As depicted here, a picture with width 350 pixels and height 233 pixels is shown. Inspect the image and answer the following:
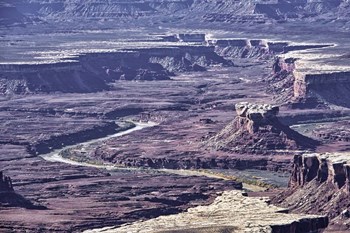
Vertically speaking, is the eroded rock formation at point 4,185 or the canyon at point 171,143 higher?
the eroded rock formation at point 4,185

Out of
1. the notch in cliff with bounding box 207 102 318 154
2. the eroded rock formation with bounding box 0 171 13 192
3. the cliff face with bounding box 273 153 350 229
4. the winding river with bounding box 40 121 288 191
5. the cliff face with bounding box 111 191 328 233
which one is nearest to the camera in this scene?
the cliff face with bounding box 111 191 328 233

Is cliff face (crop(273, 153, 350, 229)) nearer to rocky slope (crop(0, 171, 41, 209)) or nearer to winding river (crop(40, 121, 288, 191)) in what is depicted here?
winding river (crop(40, 121, 288, 191))

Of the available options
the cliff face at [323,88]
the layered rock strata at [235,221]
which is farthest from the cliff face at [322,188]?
the cliff face at [323,88]

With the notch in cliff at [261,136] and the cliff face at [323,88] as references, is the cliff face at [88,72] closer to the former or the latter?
the cliff face at [323,88]

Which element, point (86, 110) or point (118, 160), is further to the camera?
point (86, 110)

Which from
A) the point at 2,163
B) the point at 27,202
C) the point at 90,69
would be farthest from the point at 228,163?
the point at 90,69

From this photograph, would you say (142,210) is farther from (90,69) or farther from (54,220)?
(90,69)

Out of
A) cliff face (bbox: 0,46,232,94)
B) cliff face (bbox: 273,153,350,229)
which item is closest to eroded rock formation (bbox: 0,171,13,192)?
cliff face (bbox: 273,153,350,229)
